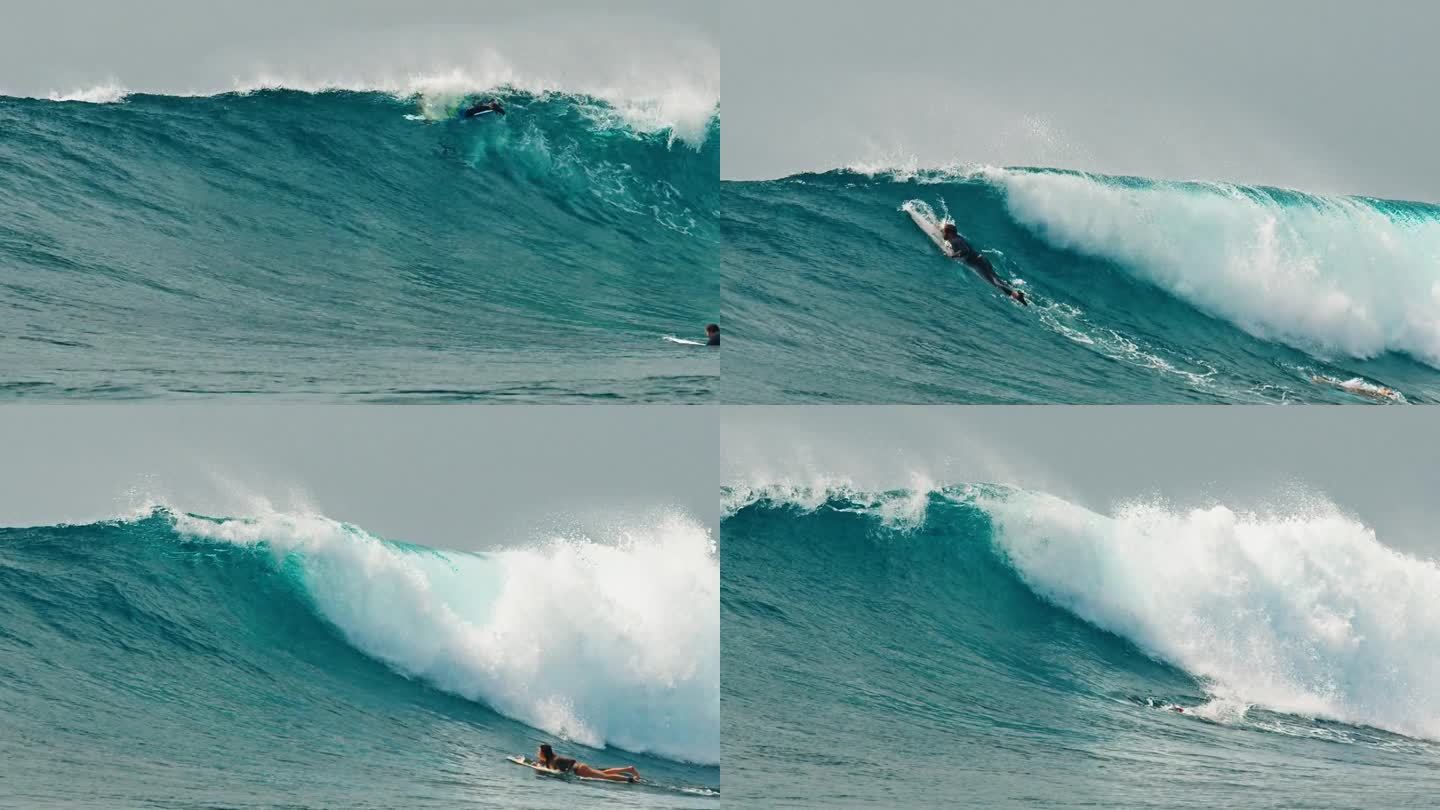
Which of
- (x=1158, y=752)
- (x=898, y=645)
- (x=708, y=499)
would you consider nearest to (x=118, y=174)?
(x=708, y=499)

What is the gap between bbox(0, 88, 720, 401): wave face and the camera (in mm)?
11188

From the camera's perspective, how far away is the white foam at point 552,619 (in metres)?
11.0

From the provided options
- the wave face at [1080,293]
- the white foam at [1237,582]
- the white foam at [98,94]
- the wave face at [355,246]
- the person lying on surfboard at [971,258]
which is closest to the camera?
the wave face at [355,246]

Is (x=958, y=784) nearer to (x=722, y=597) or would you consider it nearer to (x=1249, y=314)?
(x=722, y=597)

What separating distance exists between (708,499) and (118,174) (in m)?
5.48

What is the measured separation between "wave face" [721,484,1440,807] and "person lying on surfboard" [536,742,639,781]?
0.71m

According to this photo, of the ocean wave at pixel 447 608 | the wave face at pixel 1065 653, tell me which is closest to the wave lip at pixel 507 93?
the wave face at pixel 1065 653

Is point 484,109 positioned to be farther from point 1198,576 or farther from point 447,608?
point 1198,576

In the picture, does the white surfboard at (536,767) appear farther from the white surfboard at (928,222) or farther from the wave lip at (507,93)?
the white surfboard at (928,222)

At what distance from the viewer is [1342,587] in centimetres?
1231

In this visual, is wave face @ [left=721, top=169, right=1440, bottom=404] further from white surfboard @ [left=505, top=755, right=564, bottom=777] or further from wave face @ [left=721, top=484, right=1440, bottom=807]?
white surfboard @ [left=505, top=755, right=564, bottom=777]

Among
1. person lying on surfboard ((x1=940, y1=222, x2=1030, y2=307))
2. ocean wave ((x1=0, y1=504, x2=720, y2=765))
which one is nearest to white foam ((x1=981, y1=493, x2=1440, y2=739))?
person lying on surfboard ((x1=940, y1=222, x2=1030, y2=307))

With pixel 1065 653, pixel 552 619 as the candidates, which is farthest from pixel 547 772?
pixel 1065 653

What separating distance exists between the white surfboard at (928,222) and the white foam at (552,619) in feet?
11.5
